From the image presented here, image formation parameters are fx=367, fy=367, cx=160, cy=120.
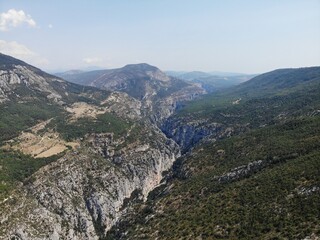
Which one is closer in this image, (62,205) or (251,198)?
(251,198)

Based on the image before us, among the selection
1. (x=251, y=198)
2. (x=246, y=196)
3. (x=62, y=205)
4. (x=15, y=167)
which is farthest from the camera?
(x=15, y=167)

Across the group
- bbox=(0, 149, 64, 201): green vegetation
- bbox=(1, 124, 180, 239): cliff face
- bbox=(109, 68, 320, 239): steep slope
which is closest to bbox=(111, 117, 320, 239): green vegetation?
bbox=(109, 68, 320, 239): steep slope

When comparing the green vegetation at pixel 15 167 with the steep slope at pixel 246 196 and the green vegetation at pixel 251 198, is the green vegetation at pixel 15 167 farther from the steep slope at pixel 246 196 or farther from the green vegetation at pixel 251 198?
the green vegetation at pixel 251 198

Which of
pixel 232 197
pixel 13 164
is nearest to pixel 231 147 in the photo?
pixel 232 197

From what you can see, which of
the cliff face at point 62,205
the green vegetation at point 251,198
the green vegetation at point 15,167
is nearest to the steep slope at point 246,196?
the green vegetation at point 251,198

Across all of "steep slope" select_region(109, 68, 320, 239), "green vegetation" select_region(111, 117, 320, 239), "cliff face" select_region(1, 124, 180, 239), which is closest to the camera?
"green vegetation" select_region(111, 117, 320, 239)

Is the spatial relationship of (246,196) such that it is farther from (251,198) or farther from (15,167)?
(15,167)

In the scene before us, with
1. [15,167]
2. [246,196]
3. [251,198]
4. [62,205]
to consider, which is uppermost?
[251,198]

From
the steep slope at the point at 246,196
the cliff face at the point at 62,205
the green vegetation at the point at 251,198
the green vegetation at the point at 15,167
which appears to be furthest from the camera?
the green vegetation at the point at 15,167

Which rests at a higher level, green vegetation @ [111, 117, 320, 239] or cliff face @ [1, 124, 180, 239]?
green vegetation @ [111, 117, 320, 239]

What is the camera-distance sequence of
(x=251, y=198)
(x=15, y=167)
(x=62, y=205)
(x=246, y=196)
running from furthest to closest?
(x=15, y=167) → (x=62, y=205) → (x=246, y=196) → (x=251, y=198)

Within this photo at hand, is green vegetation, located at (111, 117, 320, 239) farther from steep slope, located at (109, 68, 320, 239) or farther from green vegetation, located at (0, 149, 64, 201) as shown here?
green vegetation, located at (0, 149, 64, 201)

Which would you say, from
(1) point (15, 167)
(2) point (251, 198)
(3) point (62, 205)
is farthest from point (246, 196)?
(1) point (15, 167)

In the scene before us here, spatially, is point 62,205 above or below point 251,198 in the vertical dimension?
below
